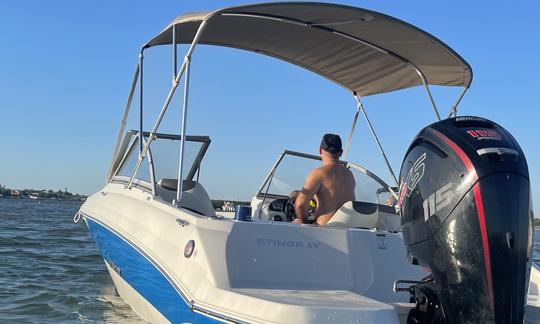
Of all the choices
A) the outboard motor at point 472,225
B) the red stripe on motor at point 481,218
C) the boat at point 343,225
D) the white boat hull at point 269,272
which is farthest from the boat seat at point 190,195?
the red stripe on motor at point 481,218

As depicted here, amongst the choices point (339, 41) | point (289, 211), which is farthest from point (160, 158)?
point (339, 41)

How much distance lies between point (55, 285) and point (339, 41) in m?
4.55

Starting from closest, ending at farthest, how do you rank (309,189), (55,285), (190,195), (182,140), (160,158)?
(182,140), (309,189), (160,158), (190,195), (55,285)

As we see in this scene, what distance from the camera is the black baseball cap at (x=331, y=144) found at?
4.20m

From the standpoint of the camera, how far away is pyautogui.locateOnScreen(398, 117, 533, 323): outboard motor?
2.21 meters

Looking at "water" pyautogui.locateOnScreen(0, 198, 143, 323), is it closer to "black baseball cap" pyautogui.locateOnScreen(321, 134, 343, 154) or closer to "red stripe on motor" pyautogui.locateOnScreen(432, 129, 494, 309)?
"black baseball cap" pyautogui.locateOnScreen(321, 134, 343, 154)

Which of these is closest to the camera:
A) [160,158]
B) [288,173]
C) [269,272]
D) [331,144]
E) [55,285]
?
[269,272]

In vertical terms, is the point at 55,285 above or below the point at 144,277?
below

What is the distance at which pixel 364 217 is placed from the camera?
12.8 feet

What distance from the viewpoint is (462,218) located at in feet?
7.55

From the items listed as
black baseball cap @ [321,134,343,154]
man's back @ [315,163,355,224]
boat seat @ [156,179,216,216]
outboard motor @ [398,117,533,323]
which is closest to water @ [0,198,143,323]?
boat seat @ [156,179,216,216]

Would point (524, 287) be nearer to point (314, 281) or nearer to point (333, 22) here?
point (314, 281)

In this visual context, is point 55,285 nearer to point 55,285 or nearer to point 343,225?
point 55,285

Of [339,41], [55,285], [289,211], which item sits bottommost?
[55,285]
